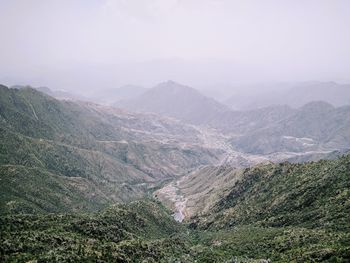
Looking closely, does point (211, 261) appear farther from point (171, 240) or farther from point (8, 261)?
point (8, 261)

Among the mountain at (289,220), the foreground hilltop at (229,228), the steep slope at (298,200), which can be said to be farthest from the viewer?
the steep slope at (298,200)

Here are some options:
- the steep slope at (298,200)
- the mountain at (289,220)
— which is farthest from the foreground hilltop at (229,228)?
the steep slope at (298,200)

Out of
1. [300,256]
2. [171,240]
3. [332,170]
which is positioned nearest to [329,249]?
[300,256]

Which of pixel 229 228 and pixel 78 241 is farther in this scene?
pixel 229 228

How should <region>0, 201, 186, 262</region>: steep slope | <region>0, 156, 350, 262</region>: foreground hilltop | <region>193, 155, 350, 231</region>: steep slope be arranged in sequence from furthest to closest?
<region>193, 155, 350, 231</region>: steep slope, <region>0, 156, 350, 262</region>: foreground hilltop, <region>0, 201, 186, 262</region>: steep slope

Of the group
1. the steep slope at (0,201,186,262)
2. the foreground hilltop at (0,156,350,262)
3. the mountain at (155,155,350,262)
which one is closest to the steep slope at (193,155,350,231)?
the mountain at (155,155,350,262)

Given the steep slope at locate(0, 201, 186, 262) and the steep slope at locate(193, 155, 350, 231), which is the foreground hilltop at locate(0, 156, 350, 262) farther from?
the steep slope at locate(193, 155, 350, 231)

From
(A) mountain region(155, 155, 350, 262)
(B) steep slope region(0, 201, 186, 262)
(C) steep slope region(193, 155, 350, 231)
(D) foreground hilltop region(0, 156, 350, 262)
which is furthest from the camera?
(C) steep slope region(193, 155, 350, 231)

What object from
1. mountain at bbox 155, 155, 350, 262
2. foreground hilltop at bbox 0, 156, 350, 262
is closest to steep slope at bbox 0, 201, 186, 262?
foreground hilltop at bbox 0, 156, 350, 262

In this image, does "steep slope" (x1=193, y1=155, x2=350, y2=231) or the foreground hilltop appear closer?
the foreground hilltop

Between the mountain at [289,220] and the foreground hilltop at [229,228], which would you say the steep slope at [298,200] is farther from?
the foreground hilltop at [229,228]

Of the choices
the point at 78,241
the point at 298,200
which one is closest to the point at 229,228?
the point at 298,200

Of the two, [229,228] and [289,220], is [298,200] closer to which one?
[289,220]
